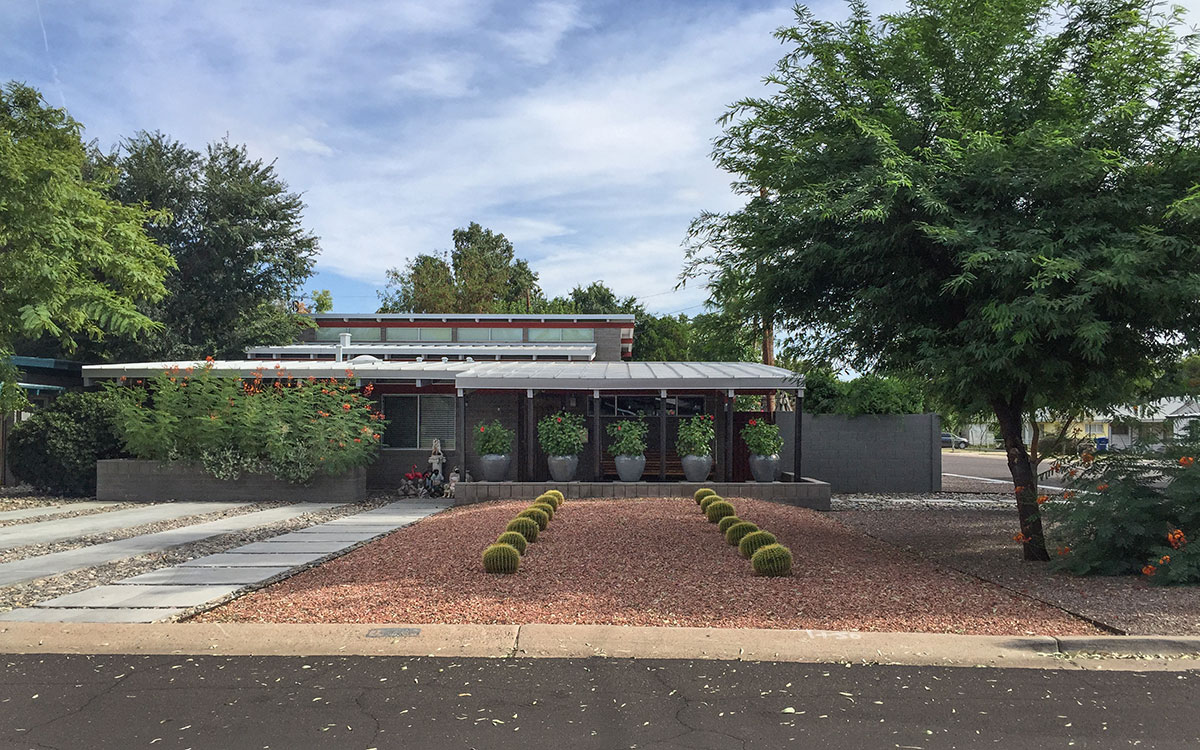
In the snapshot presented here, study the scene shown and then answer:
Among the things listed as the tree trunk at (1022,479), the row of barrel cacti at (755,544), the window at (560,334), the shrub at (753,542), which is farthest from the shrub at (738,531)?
the window at (560,334)

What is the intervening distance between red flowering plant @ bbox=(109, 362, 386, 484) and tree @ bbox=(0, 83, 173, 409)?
200 cm

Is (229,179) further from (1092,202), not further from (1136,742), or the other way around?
(1136,742)

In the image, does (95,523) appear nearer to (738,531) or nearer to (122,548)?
(122,548)

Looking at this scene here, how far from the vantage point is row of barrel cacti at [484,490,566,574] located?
8273 millimetres

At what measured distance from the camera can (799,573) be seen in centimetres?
845

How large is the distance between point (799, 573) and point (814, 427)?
1055cm

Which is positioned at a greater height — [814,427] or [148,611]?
[814,427]

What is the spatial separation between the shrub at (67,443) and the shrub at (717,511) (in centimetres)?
1186

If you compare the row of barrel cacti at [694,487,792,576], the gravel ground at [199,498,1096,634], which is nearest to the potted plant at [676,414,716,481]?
the row of barrel cacti at [694,487,792,576]

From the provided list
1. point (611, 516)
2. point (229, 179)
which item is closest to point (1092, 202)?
point (611, 516)

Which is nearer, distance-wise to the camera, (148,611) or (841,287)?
(148,611)

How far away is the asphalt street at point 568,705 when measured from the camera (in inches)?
174

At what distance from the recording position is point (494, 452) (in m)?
15.9

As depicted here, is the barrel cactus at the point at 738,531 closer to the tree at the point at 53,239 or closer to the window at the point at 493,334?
the tree at the point at 53,239
